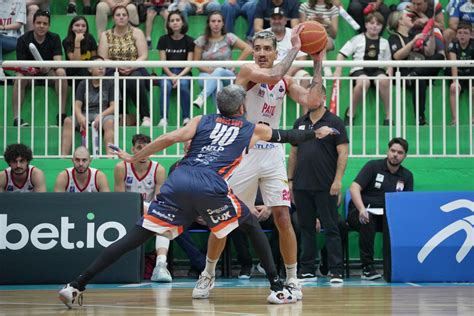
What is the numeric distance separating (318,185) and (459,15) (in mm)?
6185

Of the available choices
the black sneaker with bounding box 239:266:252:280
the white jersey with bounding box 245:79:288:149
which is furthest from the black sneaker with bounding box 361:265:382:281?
the white jersey with bounding box 245:79:288:149

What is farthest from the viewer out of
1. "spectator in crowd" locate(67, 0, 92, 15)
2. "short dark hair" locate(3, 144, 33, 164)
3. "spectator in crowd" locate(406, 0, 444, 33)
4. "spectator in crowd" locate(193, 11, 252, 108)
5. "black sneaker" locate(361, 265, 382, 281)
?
"spectator in crowd" locate(67, 0, 92, 15)

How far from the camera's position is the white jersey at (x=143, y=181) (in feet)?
46.5

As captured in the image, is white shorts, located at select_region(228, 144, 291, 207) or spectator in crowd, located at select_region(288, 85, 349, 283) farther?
spectator in crowd, located at select_region(288, 85, 349, 283)

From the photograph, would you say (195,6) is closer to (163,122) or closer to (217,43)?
(217,43)

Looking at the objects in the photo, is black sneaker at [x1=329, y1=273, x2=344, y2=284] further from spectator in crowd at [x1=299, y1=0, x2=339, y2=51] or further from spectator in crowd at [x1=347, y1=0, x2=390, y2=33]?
spectator in crowd at [x1=347, y1=0, x2=390, y2=33]

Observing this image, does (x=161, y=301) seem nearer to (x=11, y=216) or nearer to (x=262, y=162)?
(x=262, y=162)

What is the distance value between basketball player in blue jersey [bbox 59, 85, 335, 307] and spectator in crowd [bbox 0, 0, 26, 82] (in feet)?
26.0

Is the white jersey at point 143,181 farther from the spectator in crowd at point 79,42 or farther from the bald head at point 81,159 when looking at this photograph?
the spectator in crowd at point 79,42

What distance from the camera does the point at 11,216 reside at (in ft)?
42.9

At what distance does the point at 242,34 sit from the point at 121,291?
7.42m

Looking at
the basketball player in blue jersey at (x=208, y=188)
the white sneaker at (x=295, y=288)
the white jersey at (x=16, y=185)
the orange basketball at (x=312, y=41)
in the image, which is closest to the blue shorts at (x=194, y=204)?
the basketball player in blue jersey at (x=208, y=188)

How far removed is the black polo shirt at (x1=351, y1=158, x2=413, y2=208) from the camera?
13.9 m

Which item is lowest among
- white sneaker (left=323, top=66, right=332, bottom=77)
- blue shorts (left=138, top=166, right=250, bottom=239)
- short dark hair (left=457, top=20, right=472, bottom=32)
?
blue shorts (left=138, top=166, right=250, bottom=239)
